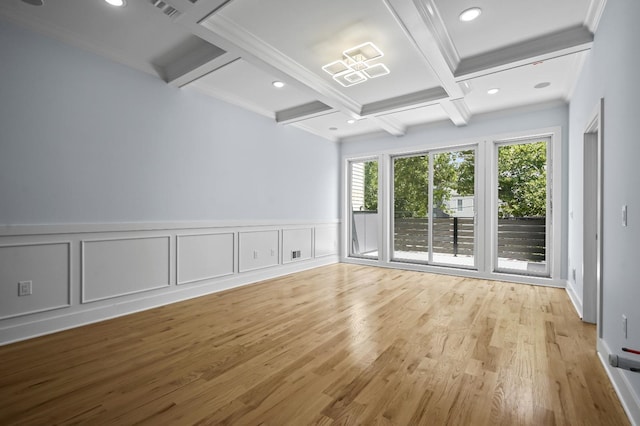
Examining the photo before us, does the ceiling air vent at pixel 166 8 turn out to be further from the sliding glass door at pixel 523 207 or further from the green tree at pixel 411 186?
the sliding glass door at pixel 523 207

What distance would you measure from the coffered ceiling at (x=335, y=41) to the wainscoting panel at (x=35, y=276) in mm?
1957

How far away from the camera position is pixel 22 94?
2.65m

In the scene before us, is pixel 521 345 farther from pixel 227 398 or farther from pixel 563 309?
pixel 227 398

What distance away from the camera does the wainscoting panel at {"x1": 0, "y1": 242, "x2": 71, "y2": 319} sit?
2.55 m

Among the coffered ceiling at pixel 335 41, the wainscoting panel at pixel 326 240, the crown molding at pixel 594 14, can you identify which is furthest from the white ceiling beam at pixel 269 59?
the wainscoting panel at pixel 326 240

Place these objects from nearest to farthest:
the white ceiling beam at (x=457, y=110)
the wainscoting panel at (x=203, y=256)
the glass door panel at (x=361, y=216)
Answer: the wainscoting panel at (x=203, y=256), the white ceiling beam at (x=457, y=110), the glass door panel at (x=361, y=216)

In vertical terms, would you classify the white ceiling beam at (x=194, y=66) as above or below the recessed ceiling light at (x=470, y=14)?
below

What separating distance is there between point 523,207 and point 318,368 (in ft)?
14.4

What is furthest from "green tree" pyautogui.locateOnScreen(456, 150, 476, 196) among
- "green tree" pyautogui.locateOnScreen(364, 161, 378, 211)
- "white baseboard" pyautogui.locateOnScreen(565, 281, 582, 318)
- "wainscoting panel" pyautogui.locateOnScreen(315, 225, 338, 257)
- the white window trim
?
"wainscoting panel" pyautogui.locateOnScreen(315, 225, 338, 257)

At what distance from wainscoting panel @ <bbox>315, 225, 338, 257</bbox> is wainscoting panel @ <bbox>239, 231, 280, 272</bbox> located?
1.15 m

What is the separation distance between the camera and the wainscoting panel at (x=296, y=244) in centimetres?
538

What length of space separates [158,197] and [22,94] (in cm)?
145

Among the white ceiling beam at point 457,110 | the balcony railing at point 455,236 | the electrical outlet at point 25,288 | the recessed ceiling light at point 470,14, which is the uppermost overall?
the recessed ceiling light at point 470,14

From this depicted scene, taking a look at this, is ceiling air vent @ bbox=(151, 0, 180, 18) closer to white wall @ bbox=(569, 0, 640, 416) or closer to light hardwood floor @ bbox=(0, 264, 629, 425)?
light hardwood floor @ bbox=(0, 264, 629, 425)
